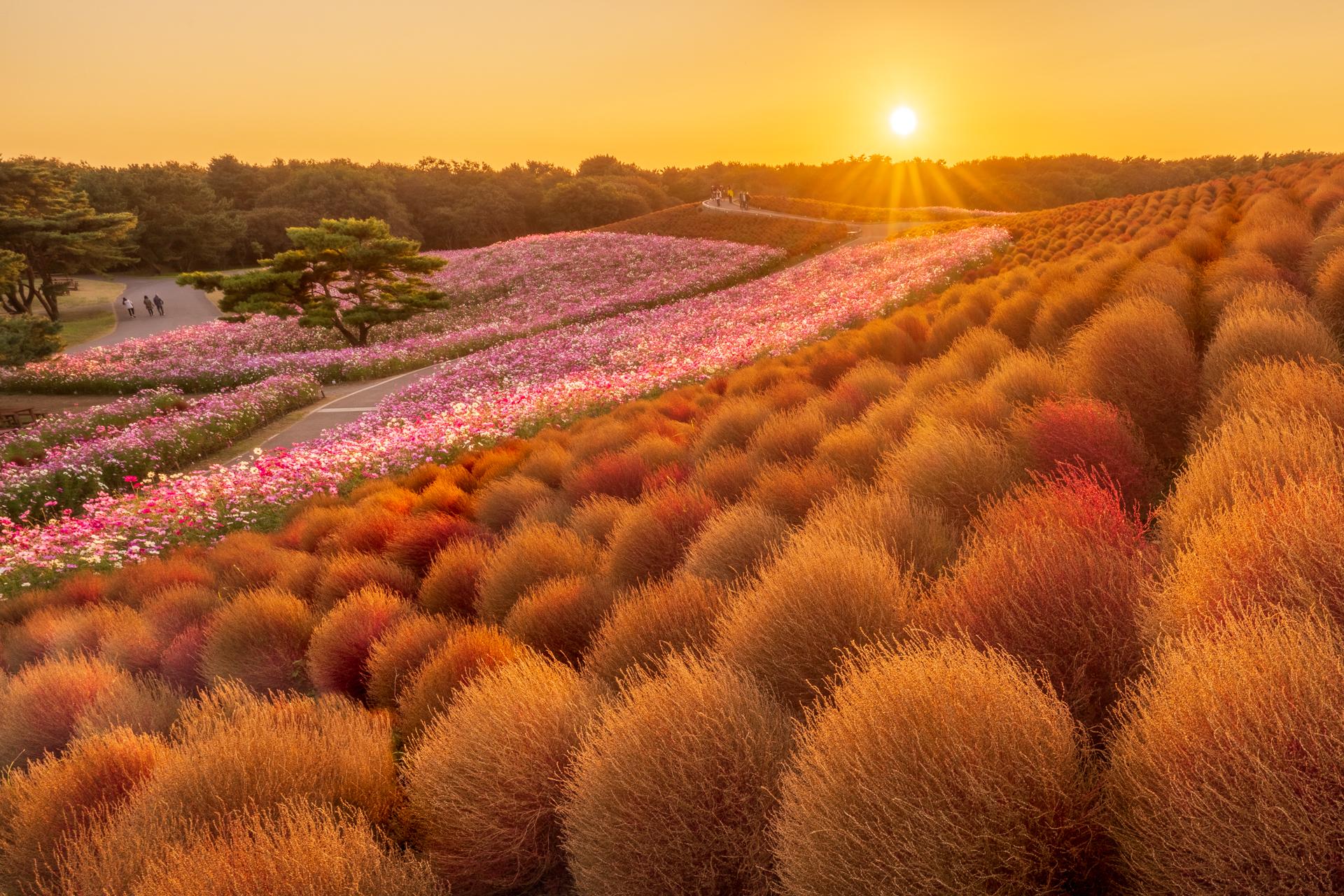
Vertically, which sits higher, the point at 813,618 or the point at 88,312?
the point at 88,312

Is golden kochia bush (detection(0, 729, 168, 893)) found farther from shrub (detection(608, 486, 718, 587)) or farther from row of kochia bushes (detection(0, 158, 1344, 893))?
shrub (detection(608, 486, 718, 587))

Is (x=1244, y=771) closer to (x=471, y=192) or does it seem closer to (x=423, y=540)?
(x=423, y=540)

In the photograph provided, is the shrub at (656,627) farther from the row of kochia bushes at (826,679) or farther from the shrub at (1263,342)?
the shrub at (1263,342)

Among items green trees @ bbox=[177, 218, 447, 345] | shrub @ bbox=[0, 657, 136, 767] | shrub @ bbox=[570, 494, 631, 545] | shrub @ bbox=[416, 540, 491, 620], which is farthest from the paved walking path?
shrub @ bbox=[570, 494, 631, 545]

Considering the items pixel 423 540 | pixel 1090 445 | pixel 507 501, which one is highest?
pixel 1090 445

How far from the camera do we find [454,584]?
16.6 ft

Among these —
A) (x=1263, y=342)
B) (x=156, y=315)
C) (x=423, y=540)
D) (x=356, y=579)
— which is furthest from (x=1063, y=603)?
(x=156, y=315)

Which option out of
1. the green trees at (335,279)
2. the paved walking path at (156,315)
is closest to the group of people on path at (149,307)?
the paved walking path at (156,315)

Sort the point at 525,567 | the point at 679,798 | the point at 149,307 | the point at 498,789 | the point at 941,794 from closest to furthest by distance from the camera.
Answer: the point at 941,794, the point at 679,798, the point at 498,789, the point at 525,567, the point at 149,307

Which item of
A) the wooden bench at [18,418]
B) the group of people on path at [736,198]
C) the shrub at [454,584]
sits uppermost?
the group of people on path at [736,198]

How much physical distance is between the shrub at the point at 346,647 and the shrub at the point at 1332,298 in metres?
6.70

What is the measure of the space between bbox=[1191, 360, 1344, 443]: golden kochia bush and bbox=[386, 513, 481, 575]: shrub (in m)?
5.10

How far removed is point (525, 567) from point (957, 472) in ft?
8.87

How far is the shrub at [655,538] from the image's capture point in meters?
4.43
